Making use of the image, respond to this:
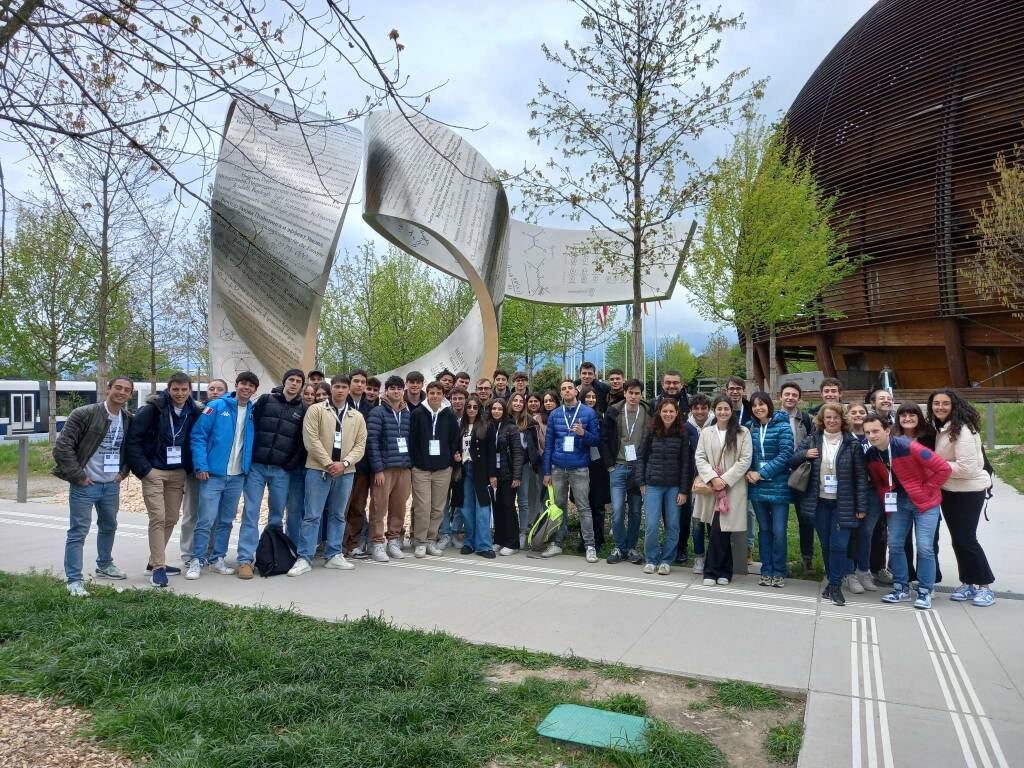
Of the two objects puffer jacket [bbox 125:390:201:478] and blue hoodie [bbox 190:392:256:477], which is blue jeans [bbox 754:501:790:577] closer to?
blue hoodie [bbox 190:392:256:477]

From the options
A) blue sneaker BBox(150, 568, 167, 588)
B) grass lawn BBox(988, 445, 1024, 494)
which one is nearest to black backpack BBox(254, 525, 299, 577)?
blue sneaker BBox(150, 568, 167, 588)

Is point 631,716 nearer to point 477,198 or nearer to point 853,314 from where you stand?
point 477,198

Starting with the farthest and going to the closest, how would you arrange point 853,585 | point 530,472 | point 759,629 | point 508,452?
1. point 530,472
2. point 508,452
3. point 853,585
4. point 759,629

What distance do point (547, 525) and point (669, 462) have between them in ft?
5.09

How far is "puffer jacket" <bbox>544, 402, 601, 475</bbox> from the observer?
7.35 m

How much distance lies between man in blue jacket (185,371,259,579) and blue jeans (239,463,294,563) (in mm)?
117

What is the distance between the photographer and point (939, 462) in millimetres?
5621

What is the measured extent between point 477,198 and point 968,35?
874 inches

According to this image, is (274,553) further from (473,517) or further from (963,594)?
(963,594)

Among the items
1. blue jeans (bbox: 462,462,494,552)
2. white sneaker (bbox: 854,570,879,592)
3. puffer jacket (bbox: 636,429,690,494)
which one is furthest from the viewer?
blue jeans (bbox: 462,462,494,552)

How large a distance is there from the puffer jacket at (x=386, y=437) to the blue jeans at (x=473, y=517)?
26.5 inches

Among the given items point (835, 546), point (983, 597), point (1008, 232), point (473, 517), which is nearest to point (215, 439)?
point (473, 517)

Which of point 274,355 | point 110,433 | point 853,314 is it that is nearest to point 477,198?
point 274,355

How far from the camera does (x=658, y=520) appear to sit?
682 cm
